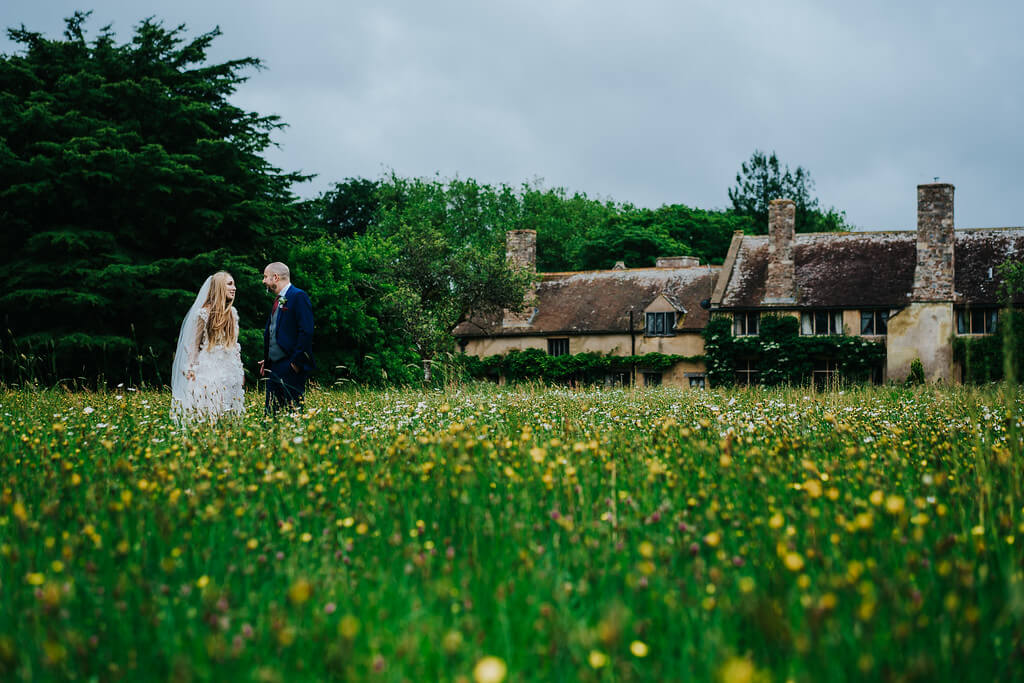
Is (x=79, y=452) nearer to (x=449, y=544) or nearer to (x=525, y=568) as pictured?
(x=449, y=544)

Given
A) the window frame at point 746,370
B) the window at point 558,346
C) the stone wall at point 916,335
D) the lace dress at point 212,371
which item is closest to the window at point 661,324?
the window frame at point 746,370

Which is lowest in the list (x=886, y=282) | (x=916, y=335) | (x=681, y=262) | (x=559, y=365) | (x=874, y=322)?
(x=559, y=365)

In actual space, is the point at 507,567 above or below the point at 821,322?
below

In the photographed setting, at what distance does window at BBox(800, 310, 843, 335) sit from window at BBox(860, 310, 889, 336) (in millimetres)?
977

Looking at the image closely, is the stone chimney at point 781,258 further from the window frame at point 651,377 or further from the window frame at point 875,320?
the window frame at point 651,377

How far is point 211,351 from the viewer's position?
9.04 metres

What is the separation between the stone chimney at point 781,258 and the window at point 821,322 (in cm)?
107

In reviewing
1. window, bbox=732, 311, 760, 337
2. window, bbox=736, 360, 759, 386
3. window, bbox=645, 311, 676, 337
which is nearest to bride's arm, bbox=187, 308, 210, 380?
window, bbox=736, 360, 759, 386

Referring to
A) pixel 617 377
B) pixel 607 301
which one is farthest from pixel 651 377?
pixel 607 301

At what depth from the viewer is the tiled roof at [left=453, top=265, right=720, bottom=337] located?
42.1 m

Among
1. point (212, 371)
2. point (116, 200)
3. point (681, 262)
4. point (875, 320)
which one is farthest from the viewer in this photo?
point (681, 262)

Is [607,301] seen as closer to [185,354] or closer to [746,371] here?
[746,371]

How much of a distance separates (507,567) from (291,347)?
6323 mm

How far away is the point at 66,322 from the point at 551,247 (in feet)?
157
